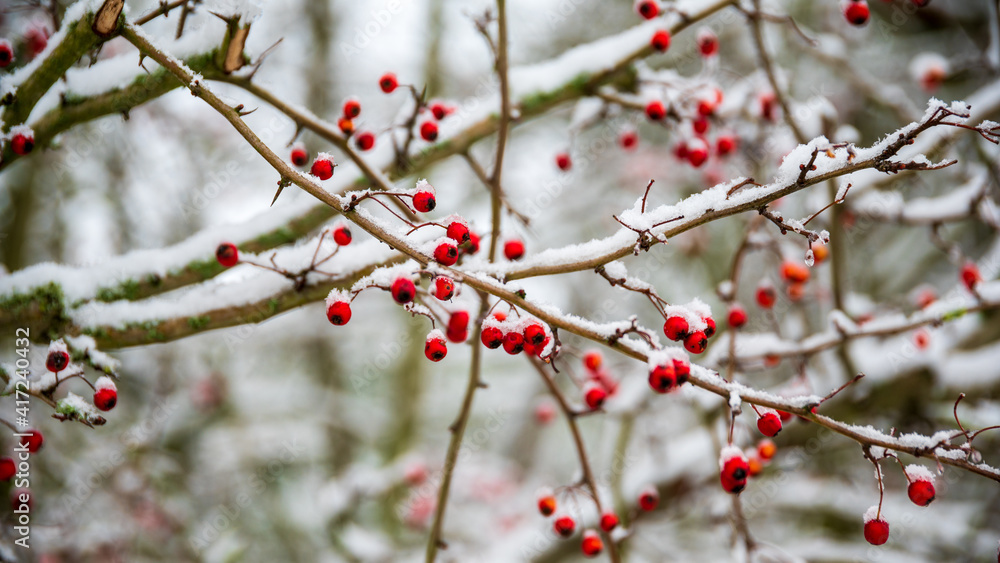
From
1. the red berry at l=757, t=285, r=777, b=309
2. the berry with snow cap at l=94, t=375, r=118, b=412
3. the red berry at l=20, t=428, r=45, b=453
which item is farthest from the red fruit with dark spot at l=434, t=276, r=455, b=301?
the red berry at l=757, t=285, r=777, b=309

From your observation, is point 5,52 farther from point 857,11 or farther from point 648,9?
point 857,11

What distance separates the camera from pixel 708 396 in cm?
264

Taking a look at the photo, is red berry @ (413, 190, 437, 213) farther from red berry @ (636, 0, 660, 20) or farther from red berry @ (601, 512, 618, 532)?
red berry @ (636, 0, 660, 20)

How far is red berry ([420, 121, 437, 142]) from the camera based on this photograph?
6.64ft

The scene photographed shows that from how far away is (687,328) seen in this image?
46.8 inches

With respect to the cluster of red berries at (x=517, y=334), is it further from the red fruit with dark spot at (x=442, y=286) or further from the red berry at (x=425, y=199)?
the red berry at (x=425, y=199)

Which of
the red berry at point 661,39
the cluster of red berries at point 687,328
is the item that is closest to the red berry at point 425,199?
the cluster of red berries at point 687,328

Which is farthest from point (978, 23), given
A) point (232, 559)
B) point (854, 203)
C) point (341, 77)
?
point (232, 559)

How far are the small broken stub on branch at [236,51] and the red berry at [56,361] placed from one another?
3.06ft

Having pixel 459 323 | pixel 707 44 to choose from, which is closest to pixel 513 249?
pixel 459 323

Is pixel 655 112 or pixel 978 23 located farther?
pixel 978 23

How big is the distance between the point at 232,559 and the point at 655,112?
9.42ft

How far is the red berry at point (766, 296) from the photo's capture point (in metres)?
2.44

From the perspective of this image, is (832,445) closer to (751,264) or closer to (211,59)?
(751,264)
